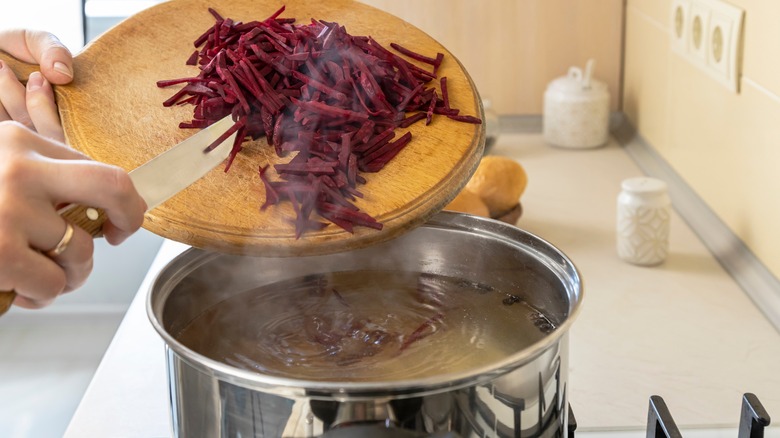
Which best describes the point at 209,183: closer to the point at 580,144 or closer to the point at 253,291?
the point at 253,291

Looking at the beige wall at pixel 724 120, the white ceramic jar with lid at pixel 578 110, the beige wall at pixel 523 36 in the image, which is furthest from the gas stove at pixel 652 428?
the beige wall at pixel 523 36

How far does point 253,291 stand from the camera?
92 cm

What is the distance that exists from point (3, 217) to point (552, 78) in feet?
5.68

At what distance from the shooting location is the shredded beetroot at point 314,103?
860mm

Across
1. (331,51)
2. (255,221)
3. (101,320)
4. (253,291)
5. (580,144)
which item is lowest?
(101,320)

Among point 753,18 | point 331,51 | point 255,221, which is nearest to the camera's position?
point 255,221

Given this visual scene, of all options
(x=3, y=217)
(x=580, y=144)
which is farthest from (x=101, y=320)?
(x=3, y=217)

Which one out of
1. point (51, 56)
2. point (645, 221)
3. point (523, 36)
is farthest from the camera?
point (523, 36)

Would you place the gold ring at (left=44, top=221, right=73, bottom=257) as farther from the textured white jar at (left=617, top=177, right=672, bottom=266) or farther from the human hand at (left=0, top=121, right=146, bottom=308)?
the textured white jar at (left=617, top=177, right=672, bottom=266)

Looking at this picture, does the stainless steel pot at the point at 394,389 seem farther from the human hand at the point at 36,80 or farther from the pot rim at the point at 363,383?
the human hand at the point at 36,80

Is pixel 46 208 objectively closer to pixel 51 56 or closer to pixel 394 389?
pixel 394 389

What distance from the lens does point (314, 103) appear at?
35.4 inches

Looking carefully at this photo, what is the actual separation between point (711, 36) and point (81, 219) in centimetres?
119

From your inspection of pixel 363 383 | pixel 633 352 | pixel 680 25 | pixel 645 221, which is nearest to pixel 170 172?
pixel 363 383
